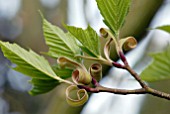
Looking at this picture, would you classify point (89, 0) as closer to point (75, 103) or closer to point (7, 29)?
point (7, 29)

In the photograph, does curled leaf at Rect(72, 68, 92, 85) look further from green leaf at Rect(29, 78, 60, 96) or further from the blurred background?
the blurred background

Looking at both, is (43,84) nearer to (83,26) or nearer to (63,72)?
(63,72)

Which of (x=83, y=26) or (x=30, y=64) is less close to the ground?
(x=30, y=64)

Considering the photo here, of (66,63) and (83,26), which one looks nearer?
(66,63)

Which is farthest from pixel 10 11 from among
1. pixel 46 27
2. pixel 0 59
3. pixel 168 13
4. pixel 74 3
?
pixel 46 27

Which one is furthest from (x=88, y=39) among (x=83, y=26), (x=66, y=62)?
(x=83, y=26)

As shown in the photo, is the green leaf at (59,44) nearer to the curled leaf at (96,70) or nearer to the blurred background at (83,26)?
the curled leaf at (96,70)
